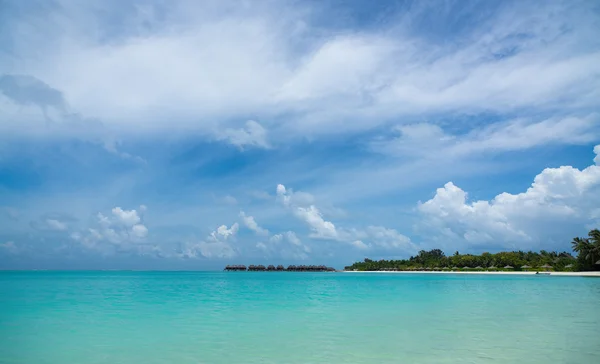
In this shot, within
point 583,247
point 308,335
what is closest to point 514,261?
point 583,247

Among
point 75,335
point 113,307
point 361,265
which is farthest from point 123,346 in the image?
point 361,265

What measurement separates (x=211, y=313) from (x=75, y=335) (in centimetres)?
651

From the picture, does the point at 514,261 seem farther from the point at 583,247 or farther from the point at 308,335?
the point at 308,335

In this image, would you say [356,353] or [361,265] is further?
[361,265]

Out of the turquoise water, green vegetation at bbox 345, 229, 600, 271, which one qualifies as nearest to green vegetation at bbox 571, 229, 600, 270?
green vegetation at bbox 345, 229, 600, 271

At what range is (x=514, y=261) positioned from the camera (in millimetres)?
85375

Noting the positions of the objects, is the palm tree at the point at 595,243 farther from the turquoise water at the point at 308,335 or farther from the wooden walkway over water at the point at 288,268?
the wooden walkway over water at the point at 288,268

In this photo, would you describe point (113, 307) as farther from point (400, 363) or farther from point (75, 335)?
point (400, 363)

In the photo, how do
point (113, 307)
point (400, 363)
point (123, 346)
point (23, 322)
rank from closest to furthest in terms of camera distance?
point (400, 363) → point (123, 346) → point (23, 322) → point (113, 307)

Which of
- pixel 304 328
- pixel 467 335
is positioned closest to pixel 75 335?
pixel 304 328

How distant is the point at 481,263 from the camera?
9362 centimetres

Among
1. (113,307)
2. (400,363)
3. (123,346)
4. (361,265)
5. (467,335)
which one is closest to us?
(400,363)

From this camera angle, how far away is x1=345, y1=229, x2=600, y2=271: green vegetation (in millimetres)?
59456

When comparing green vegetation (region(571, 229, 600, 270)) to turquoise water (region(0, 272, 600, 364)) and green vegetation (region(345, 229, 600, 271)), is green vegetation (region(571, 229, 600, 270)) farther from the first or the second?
turquoise water (region(0, 272, 600, 364))
